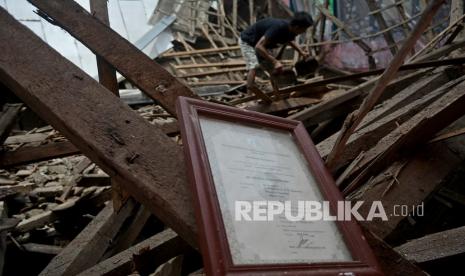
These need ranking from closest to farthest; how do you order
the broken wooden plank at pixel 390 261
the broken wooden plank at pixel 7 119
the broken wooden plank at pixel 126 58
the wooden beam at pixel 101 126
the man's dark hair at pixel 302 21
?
the wooden beam at pixel 101 126 → the broken wooden plank at pixel 390 261 → the broken wooden plank at pixel 126 58 → the broken wooden plank at pixel 7 119 → the man's dark hair at pixel 302 21

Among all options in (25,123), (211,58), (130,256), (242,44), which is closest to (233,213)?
(130,256)

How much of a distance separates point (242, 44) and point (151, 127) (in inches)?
219

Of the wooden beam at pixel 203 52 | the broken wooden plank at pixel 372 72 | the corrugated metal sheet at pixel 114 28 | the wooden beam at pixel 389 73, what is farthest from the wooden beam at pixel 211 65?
the wooden beam at pixel 389 73

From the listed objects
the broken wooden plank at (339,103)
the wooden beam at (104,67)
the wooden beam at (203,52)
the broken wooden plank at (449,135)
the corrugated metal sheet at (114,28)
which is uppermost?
the corrugated metal sheet at (114,28)

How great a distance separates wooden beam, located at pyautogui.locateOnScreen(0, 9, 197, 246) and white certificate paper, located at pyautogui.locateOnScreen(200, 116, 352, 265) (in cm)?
12

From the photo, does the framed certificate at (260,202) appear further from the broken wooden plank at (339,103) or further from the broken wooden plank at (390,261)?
the broken wooden plank at (339,103)

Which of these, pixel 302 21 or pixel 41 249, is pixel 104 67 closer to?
pixel 41 249

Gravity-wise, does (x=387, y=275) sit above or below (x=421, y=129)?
below

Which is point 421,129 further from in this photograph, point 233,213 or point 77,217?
point 77,217

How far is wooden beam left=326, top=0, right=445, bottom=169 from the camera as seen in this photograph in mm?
1003

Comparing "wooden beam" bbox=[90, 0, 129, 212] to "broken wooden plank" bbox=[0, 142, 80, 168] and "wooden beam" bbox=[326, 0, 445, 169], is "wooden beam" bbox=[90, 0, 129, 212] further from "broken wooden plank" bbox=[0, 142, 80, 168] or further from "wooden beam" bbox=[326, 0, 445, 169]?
"wooden beam" bbox=[326, 0, 445, 169]

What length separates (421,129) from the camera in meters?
1.62

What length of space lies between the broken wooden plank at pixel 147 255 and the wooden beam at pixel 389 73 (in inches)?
38.6

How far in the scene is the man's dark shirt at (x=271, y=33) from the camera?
5.89m
